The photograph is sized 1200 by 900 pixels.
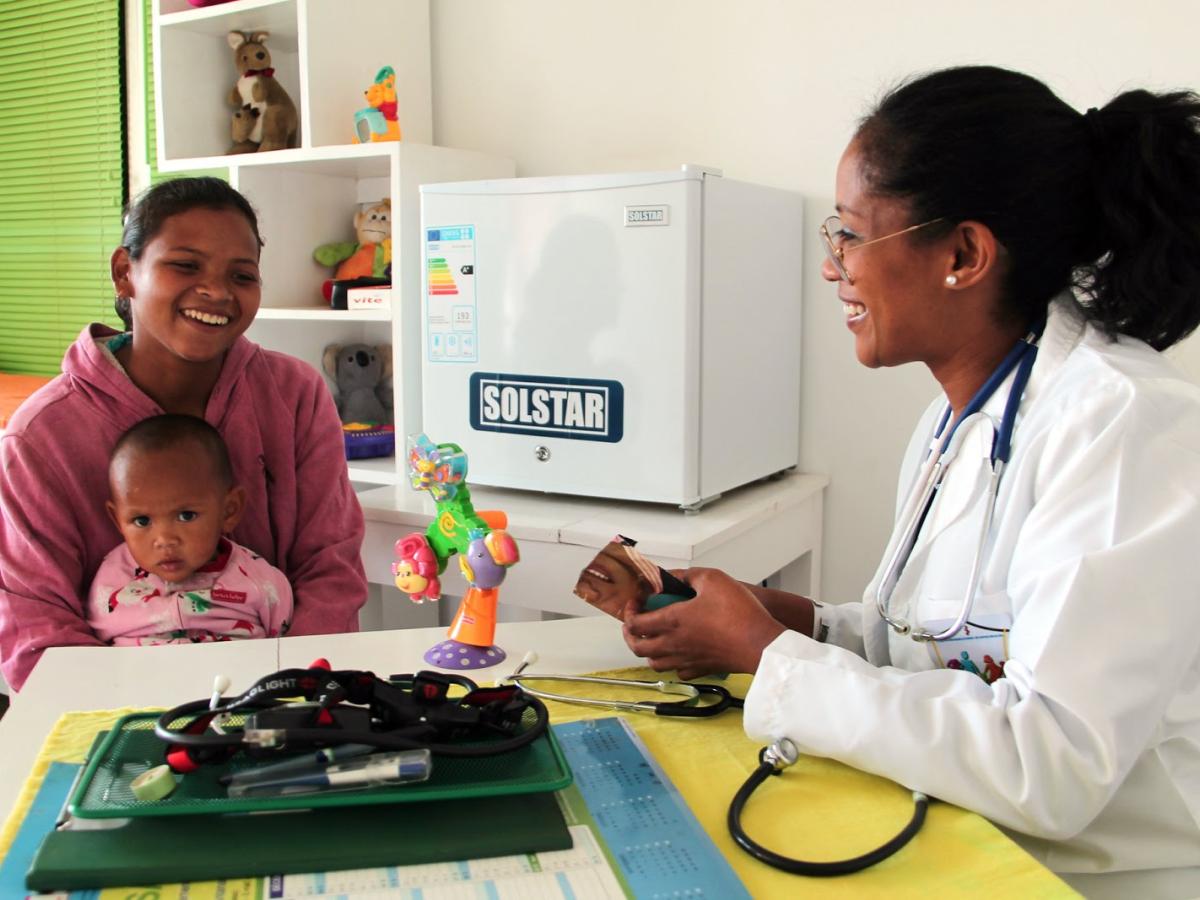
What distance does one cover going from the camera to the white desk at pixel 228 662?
3.27 ft

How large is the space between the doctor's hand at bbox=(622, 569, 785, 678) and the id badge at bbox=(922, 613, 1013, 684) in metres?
0.15

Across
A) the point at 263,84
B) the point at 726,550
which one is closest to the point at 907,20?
the point at 726,550

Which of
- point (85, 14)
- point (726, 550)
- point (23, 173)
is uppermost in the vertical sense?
point (85, 14)

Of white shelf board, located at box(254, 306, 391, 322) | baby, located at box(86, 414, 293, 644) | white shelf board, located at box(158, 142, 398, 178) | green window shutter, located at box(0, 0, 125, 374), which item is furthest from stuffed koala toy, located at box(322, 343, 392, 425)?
green window shutter, located at box(0, 0, 125, 374)

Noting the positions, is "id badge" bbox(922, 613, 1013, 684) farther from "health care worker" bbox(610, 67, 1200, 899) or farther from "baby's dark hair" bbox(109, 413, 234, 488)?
"baby's dark hair" bbox(109, 413, 234, 488)

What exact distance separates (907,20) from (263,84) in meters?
1.39

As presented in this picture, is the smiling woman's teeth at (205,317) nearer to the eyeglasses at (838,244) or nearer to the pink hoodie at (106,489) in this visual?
the pink hoodie at (106,489)

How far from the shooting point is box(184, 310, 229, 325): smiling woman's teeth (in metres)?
1.56

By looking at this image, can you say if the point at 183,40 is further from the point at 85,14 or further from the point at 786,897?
the point at 786,897

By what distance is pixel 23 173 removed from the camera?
3434 mm


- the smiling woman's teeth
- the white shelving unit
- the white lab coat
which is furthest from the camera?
the white shelving unit

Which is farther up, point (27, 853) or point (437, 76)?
point (437, 76)

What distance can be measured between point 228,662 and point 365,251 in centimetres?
146

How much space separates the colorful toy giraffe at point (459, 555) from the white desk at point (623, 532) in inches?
18.9
